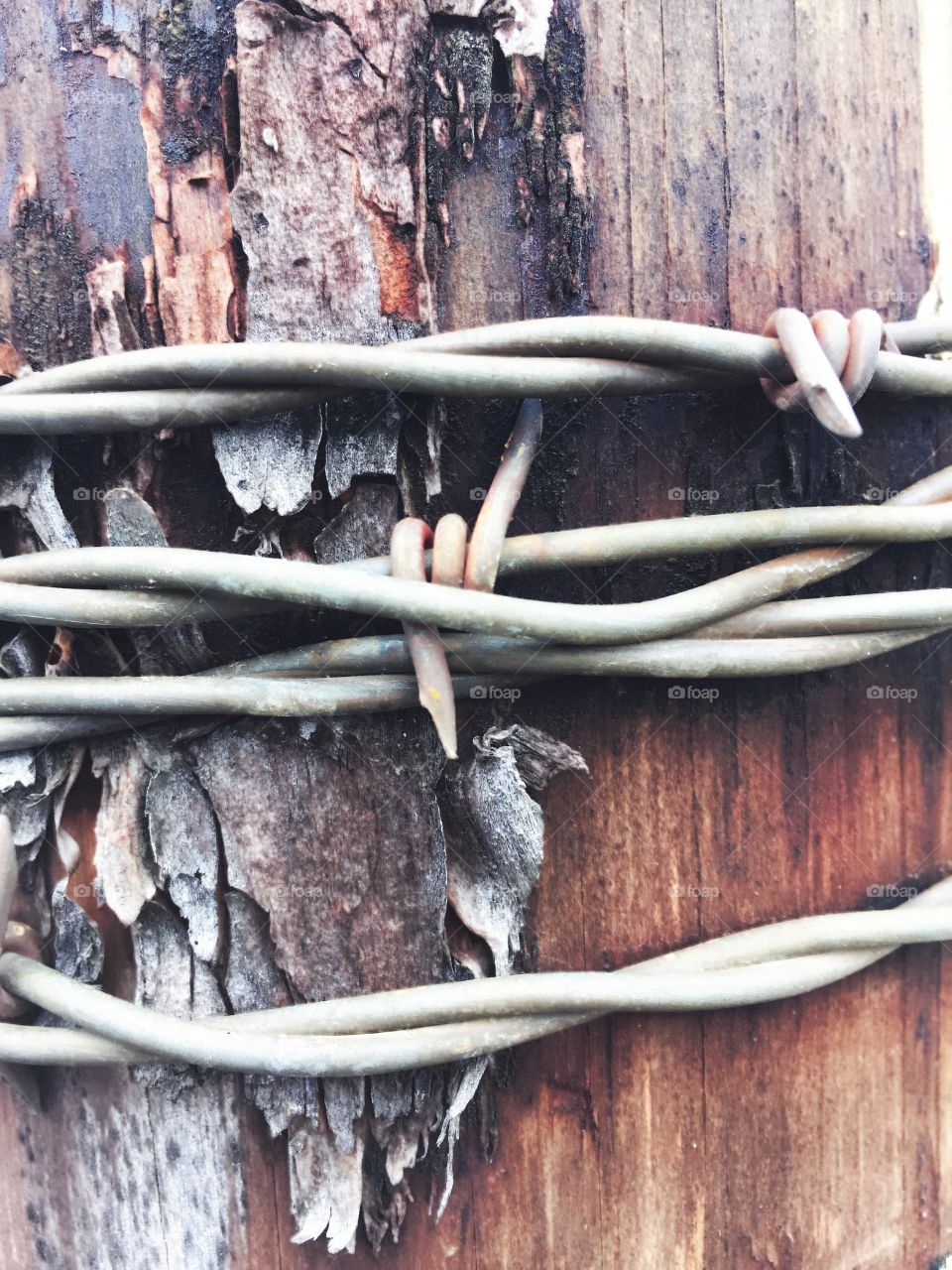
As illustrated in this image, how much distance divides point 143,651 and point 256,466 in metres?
0.22

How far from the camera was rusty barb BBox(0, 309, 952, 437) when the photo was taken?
28.6 inches

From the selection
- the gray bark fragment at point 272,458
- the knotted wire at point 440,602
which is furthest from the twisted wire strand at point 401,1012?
the gray bark fragment at point 272,458

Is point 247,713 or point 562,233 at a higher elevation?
point 562,233

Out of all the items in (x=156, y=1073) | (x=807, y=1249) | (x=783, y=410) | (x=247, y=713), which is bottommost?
(x=807, y=1249)

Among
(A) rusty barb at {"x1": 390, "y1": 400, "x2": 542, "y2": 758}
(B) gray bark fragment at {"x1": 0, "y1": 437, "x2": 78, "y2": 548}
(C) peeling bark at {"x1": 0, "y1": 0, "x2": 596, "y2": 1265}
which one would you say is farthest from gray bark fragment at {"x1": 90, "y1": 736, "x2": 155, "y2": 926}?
(A) rusty barb at {"x1": 390, "y1": 400, "x2": 542, "y2": 758}

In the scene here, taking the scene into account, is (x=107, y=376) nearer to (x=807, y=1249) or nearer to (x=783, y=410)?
(x=783, y=410)

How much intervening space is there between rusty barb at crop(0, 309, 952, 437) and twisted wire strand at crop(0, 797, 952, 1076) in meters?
0.39

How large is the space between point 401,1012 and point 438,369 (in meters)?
0.60

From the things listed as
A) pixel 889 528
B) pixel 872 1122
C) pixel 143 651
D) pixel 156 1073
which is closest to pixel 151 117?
pixel 143 651

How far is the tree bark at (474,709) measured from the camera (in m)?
0.79

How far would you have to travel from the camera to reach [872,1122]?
3.06 ft

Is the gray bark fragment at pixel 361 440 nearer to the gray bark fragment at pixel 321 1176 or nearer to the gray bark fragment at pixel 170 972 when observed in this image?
the gray bark fragment at pixel 170 972

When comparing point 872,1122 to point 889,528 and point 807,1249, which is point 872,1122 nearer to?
point 807,1249

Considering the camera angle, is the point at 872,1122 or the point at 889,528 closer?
the point at 889,528
